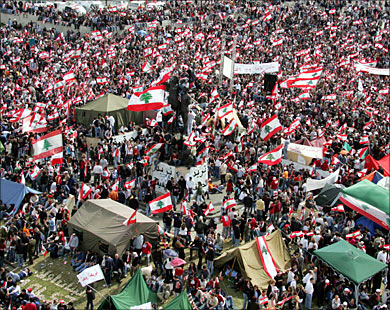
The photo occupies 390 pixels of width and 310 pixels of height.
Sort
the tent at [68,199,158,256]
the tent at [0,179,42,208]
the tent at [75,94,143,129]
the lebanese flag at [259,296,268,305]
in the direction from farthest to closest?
the tent at [75,94,143,129]
the tent at [0,179,42,208]
the tent at [68,199,158,256]
the lebanese flag at [259,296,268,305]

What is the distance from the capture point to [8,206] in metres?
23.4

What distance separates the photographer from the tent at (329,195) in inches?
909

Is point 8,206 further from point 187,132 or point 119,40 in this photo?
point 119,40

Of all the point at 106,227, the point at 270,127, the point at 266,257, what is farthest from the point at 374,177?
the point at 106,227

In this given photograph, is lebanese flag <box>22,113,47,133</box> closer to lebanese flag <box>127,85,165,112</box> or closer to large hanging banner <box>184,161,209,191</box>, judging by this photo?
lebanese flag <box>127,85,165,112</box>

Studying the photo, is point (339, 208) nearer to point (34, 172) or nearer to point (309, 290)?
point (309, 290)

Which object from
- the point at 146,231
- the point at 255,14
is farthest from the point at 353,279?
the point at 255,14

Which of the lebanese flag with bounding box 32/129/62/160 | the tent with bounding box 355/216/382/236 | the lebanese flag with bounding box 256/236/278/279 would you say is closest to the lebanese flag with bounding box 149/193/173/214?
the lebanese flag with bounding box 256/236/278/279

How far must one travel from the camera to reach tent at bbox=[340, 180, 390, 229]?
20.7 metres

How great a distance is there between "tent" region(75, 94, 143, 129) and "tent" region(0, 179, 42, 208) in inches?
420

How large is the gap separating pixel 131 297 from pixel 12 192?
9877 millimetres

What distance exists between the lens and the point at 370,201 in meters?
21.2

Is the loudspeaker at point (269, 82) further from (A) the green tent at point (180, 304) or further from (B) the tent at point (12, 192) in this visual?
(A) the green tent at point (180, 304)

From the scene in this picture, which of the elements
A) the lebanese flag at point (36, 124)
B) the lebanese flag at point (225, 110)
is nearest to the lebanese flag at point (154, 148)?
the lebanese flag at point (225, 110)
